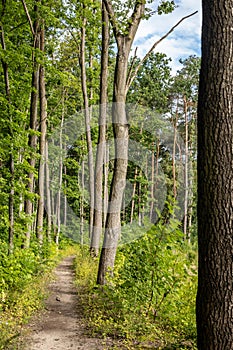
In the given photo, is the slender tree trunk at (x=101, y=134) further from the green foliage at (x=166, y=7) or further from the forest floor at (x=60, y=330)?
the forest floor at (x=60, y=330)

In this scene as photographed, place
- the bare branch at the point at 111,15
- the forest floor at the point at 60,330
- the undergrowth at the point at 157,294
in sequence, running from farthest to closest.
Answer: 1. the bare branch at the point at 111,15
2. the forest floor at the point at 60,330
3. the undergrowth at the point at 157,294

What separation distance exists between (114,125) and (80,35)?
346 inches

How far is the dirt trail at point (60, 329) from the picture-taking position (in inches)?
238

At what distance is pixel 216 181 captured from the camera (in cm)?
358

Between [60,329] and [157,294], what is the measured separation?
2117 mm

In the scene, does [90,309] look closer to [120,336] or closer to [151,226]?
[120,336]

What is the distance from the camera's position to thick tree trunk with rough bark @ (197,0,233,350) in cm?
346

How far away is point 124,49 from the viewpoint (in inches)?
375

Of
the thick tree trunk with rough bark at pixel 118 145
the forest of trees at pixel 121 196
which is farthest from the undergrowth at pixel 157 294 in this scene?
the thick tree trunk with rough bark at pixel 118 145

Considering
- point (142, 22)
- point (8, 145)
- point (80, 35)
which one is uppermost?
point (80, 35)

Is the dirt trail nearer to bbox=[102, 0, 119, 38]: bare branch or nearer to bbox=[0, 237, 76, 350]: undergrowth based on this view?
bbox=[0, 237, 76, 350]: undergrowth

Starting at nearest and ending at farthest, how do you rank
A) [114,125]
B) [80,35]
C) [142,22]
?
[114,125] → [142,22] → [80,35]

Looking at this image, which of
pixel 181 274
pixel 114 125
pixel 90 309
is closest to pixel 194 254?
pixel 181 274

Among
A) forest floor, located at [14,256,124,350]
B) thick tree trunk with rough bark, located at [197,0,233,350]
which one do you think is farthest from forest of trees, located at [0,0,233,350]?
forest floor, located at [14,256,124,350]
